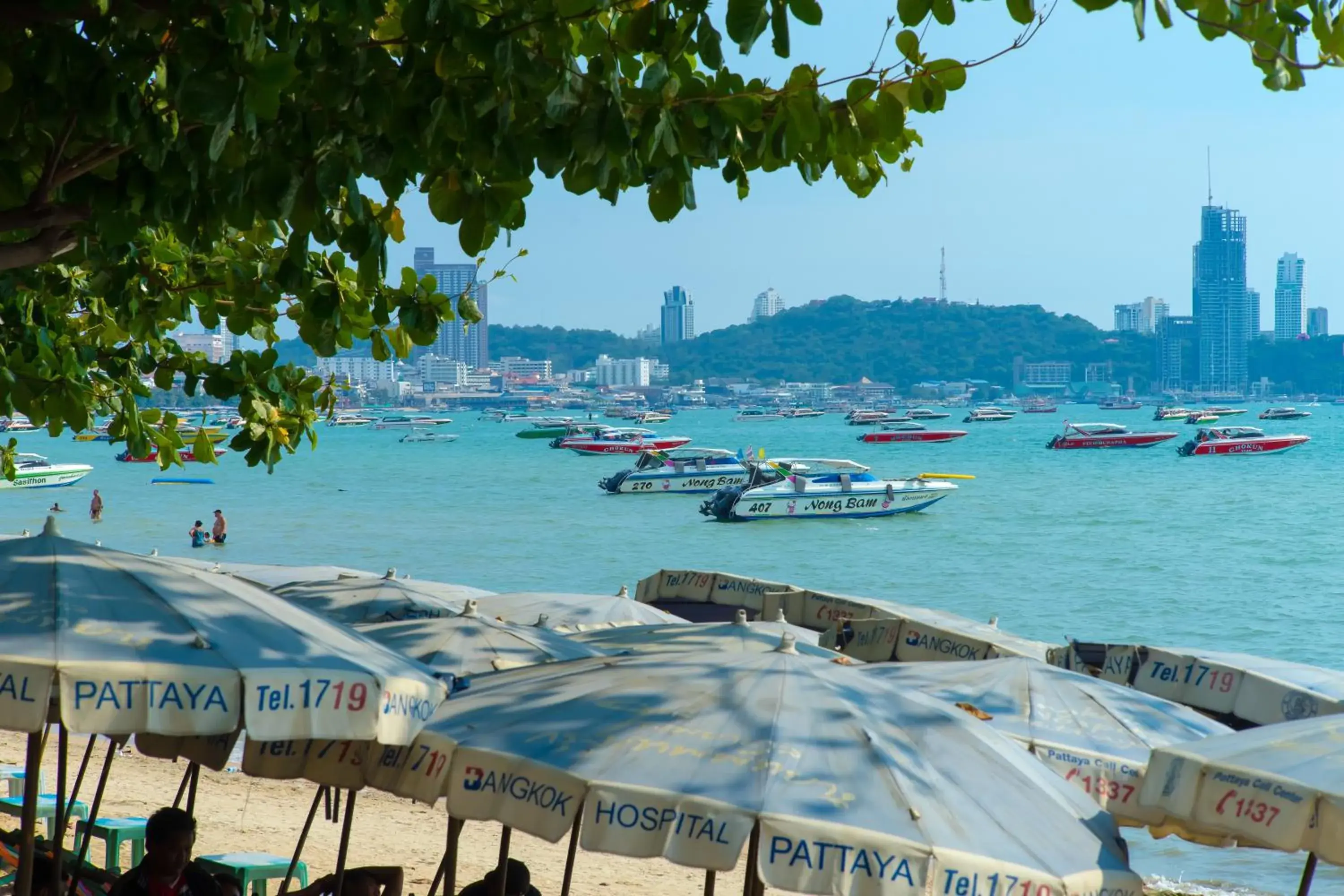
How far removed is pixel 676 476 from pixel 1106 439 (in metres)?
56.0

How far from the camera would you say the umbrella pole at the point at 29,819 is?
18.1 ft

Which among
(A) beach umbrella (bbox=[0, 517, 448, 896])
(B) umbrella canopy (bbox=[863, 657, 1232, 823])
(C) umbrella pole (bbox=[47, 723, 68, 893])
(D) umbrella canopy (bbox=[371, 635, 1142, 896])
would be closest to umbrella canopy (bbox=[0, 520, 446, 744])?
(A) beach umbrella (bbox=[0, 517, 448, 896])

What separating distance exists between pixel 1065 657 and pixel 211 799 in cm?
813

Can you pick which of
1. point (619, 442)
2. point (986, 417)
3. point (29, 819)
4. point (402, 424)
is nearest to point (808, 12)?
point (29, 819)

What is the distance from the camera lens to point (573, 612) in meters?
12.3

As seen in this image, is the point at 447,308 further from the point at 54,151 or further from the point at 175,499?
the point at 175,499

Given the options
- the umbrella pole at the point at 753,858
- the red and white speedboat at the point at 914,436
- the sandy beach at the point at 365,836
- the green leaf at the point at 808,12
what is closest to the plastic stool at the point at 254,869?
the sandy beach at the point at 365,836

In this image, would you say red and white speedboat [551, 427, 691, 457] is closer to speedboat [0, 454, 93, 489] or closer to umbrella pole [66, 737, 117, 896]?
speedboat [0, 454, 93, 489]

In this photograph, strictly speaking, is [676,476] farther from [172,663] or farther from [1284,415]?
[1284,415]

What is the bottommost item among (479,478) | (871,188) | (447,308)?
(479,478)

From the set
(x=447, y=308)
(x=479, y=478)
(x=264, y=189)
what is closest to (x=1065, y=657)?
(x=447, y=308)

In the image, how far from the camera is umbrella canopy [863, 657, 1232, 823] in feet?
21.7

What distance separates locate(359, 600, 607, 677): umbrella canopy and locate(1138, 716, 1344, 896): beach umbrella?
3078 mm

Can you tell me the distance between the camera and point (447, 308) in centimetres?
743
